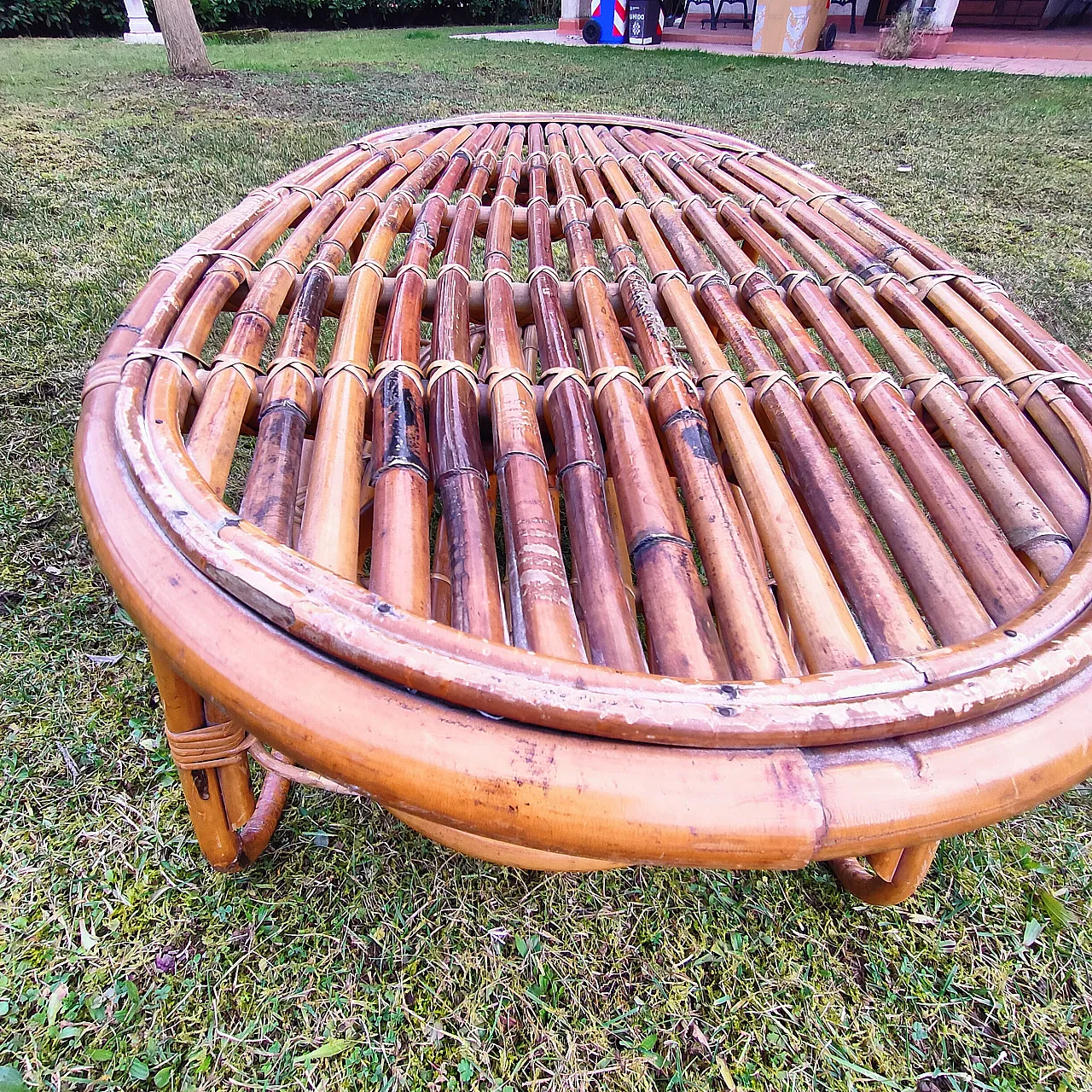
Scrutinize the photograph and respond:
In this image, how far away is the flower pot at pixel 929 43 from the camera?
279 inches

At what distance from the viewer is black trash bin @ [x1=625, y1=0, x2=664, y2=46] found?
8305 millimetres

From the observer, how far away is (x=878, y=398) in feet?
3.33

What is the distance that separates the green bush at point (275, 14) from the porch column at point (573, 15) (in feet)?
13.5

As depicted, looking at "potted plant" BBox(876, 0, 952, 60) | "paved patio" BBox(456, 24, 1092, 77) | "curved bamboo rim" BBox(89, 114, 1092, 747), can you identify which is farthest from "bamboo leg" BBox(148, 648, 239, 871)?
"potted plant" BBox(876, 0, 952, 60)

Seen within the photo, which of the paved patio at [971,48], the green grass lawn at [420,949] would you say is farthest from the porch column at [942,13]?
the green grass lawn at [420,949]

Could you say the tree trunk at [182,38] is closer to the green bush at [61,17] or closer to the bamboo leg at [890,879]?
the green bush at [61,17]

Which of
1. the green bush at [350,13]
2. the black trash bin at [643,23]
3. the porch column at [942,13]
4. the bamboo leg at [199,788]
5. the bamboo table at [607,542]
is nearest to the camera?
the bamboo table at [607,542]

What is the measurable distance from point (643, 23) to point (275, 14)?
6.19 metres

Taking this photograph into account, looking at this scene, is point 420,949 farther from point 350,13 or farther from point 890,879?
point 350,13

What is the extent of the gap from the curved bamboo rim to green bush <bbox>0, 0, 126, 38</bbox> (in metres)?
12.4

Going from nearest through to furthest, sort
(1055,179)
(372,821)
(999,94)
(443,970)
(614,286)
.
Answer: (443,970) → (372,821) → (614,286) → (1055,179) → (999,94)

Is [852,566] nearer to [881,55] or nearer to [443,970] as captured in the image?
[443,970]

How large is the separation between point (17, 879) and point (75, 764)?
19cm

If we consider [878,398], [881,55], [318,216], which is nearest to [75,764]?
[318,216]
